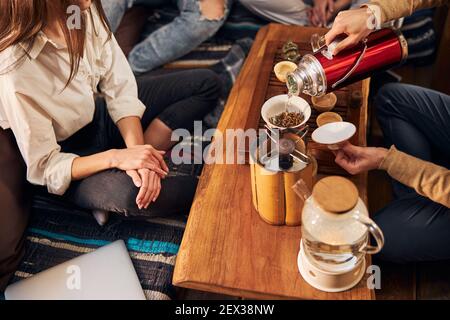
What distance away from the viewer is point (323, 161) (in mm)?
1338

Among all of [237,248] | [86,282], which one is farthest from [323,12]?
[86,282]

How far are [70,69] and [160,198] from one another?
0.48 meters

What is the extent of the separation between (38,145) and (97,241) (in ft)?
1.16

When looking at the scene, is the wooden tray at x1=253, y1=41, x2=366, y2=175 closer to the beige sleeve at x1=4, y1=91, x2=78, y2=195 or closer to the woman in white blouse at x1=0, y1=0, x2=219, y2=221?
the woman in white blouse at x1=0, y1=0, x2=219, y2=221

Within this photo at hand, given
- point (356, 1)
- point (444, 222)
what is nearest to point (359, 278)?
point (444, 222)

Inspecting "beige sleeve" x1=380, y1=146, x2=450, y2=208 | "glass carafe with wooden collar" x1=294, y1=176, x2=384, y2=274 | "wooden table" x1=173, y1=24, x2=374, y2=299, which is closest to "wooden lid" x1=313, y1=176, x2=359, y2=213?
"glass carafe with wooden collar" x1=294, y1=176, x2=384, y2=274

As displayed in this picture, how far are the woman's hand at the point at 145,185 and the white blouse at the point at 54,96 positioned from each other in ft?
0.67

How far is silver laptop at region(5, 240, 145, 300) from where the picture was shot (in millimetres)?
1319

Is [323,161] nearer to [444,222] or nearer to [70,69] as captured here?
[444,222]

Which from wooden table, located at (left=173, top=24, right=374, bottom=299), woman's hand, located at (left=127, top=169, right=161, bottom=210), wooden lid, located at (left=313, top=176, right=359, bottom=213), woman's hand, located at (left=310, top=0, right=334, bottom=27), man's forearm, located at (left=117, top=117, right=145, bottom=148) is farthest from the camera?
woman's hand, located at (left=310, top=0, right=334, bottom=27)

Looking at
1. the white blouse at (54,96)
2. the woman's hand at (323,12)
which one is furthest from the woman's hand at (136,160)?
the woman's hand at (323,12)

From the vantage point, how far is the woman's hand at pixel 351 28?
1315 millimetres

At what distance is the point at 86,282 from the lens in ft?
4.38

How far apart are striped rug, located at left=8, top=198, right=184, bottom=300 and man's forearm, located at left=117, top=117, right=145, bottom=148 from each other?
0.90 ft
